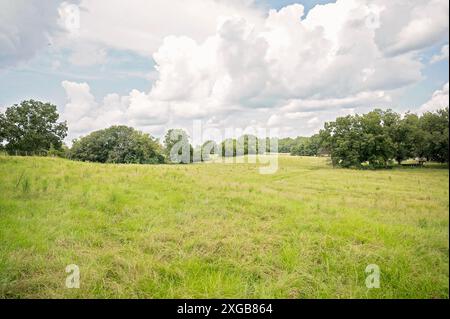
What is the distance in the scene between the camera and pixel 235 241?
5.70 meters

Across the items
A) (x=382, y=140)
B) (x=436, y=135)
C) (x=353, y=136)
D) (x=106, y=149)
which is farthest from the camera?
(x=106, y=149)

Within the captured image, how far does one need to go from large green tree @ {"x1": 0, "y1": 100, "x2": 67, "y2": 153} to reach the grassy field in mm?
1730

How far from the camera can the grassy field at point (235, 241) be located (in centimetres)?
376

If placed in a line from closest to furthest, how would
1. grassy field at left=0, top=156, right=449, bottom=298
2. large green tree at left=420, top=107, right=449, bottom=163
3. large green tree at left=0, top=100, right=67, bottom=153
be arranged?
large green tree at left=420, top=107, right=449, bottom=163 < grassy field at left=0, top=156, right=449, bottom=298 < large green tree at left=0, top=100, right=67, bottom=153

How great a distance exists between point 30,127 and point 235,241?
7552mm

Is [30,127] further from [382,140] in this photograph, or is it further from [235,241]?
[382,140]

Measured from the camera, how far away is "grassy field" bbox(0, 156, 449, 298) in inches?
148

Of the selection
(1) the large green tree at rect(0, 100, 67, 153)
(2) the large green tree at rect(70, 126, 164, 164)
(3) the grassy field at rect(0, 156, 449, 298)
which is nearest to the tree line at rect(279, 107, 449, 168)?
(3) the grassy field at rect(0, 156, 449, 298)

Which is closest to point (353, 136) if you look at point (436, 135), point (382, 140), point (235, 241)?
point (382, 140)

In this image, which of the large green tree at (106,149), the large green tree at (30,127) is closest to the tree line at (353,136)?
the large green tree at (30,127)

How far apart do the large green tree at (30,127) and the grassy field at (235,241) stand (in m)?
1.73

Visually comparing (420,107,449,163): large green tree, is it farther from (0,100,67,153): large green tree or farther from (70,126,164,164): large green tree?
(70,126,164,164): large green tree

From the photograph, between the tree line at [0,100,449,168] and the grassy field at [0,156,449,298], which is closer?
the tree line at [0,100,449,168]
